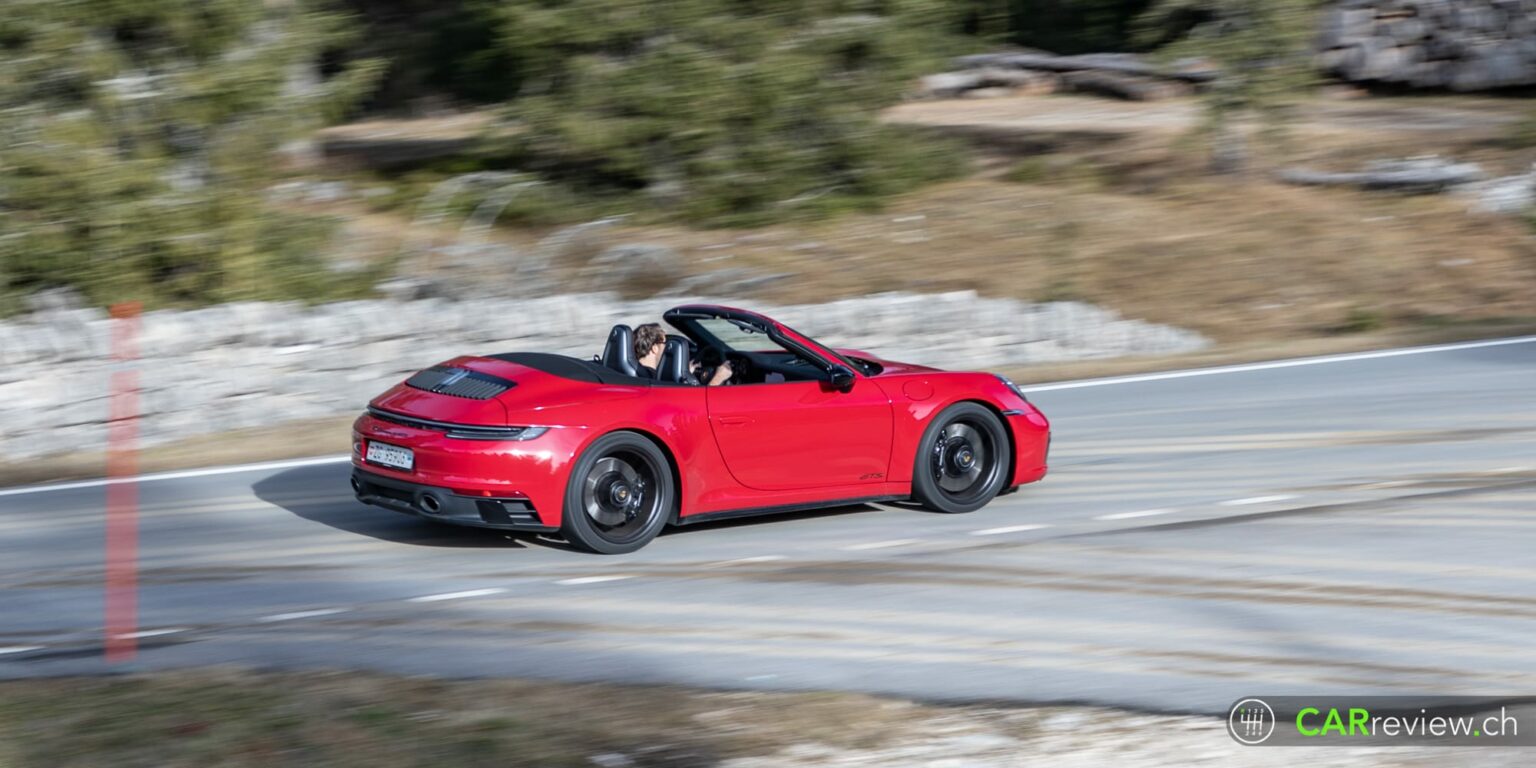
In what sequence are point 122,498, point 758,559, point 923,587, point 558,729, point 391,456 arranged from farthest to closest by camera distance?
point 122,498 → point 758,559 → point 391,456 → point 923,587 → point 558,729

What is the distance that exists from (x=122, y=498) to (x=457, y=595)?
3594 mm

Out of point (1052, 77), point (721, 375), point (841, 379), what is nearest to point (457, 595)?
point (721, 375)

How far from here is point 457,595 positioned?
24.0 feet

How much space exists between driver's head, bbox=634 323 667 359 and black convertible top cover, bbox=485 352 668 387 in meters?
0.20

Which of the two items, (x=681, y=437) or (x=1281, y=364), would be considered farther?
(x=1281, y=364)

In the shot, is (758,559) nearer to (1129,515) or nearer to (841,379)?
(841,379)

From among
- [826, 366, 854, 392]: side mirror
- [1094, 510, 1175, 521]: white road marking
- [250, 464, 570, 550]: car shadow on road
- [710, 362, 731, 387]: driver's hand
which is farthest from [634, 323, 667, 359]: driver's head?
[1094, 510, 1175, 521]: white road marking

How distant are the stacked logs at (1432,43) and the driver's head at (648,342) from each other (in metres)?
22.9

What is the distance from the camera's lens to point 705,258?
19.0 metres

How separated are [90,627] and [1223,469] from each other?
22.5 feet

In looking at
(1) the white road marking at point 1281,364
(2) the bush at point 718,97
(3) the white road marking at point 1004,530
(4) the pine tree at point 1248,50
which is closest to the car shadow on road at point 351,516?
(3) the white road marking at point 1004,530

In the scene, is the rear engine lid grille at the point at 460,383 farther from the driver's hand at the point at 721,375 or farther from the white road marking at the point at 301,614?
the white road marking at the point at 301,614

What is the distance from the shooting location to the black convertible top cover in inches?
317

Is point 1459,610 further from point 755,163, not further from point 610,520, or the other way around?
point 755,163
